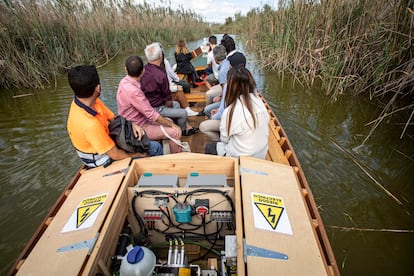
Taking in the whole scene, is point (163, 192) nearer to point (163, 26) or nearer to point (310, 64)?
point (310, 64)

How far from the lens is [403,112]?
16.8 feet

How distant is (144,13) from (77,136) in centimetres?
1485

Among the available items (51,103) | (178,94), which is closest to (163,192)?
(178,94)

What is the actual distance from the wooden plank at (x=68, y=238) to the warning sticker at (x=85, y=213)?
0.03m

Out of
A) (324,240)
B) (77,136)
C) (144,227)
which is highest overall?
(77,136)

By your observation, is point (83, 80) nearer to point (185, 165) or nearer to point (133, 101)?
point (133, 101)

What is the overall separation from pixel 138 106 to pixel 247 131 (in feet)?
4.32

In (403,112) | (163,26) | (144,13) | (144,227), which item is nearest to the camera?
(144,227)

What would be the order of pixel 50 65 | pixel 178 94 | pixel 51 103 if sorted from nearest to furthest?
pixel 178 94 → pixel 51 103 → pixel 50 65

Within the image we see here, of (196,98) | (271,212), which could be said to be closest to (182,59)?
(196,98)

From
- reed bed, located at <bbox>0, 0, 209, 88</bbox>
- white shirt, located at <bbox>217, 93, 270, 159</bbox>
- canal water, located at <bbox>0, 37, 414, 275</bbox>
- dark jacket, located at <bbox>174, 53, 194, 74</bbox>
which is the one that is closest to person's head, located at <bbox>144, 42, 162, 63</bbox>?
white shirt, located at <bbox>217, 93, 270, 159</bbox>

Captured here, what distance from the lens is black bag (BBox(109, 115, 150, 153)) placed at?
216 centimetres

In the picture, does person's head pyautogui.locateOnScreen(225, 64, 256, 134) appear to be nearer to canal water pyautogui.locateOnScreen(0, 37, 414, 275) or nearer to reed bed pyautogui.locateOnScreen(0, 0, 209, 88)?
canal water pyautogui.locateOnScreen(0, 37, 414, 275)

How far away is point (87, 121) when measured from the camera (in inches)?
75.4
